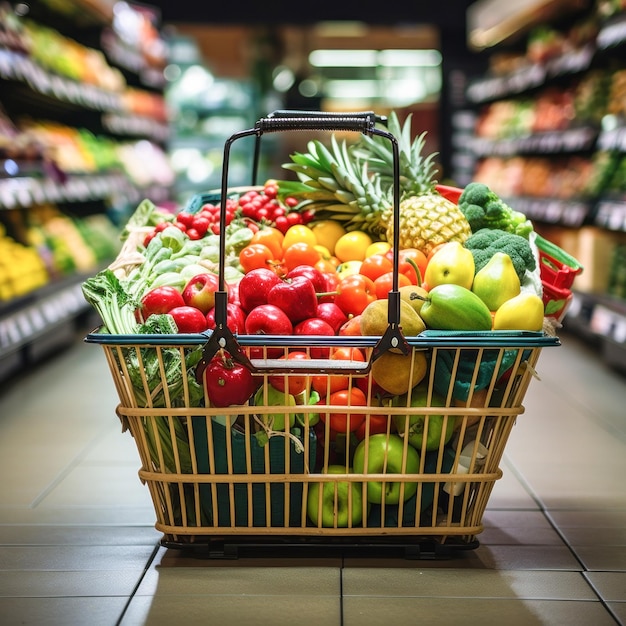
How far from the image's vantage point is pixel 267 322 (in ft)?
5.96

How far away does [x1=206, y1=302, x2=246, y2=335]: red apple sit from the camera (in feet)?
6.08

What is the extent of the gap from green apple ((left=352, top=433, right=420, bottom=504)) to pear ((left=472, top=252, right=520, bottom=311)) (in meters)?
0.38

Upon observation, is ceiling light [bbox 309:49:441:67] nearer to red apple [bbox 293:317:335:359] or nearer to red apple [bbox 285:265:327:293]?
red apple [bbox 285:265:327:293]

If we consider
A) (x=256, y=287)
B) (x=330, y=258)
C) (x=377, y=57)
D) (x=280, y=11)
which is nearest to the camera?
(x=256, y=287)

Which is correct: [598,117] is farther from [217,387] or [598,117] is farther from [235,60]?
[235,60]

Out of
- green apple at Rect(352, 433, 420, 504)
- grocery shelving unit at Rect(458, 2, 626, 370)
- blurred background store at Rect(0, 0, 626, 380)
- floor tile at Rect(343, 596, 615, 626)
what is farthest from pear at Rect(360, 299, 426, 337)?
grocery shelving unit at Rect(458, 2, 626, 370)

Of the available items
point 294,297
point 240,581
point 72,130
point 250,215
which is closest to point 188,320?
point 294,297

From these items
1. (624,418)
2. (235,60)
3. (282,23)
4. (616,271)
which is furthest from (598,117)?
(235,60)

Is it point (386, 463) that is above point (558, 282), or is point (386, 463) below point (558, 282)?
below

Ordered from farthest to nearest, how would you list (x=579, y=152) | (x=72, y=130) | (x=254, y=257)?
(x=579, y=152) < (x=72, y=130) < (x=254, y=257)

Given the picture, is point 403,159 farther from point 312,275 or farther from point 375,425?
point 375,425

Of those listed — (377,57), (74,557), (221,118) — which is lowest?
(221,118)

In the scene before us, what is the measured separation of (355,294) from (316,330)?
7.9 inches

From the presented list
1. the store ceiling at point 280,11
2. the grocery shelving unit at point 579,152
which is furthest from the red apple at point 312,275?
the store ceiling at point 280,11
